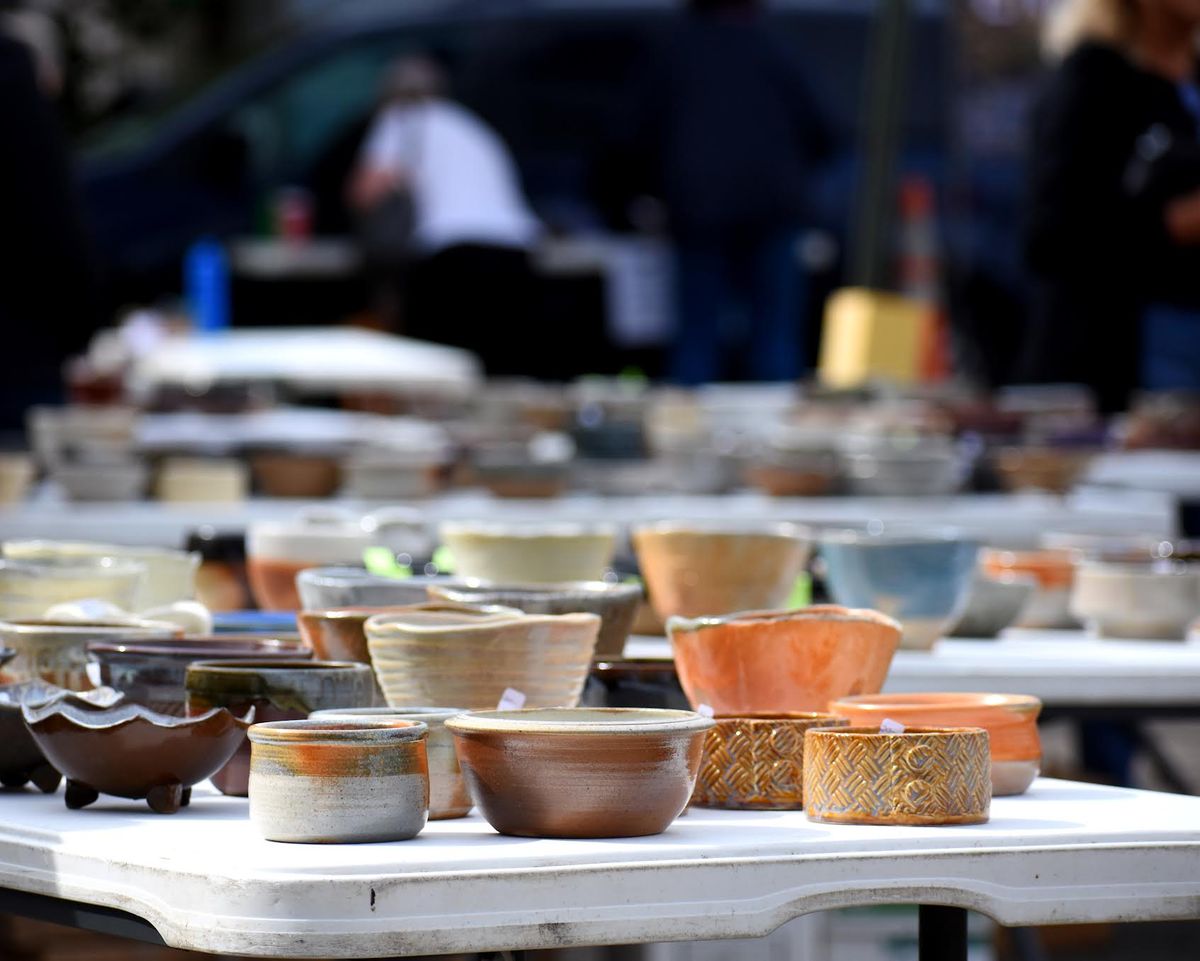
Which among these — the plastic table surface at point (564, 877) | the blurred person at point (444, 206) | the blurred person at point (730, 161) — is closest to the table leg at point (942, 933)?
the plastic table surface at point (564, 877)

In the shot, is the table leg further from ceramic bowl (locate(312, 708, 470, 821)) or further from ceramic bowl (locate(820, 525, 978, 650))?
ceramic bowl (locate(820, 525, 978, 650))

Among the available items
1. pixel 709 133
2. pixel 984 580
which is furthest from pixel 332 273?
pixel 984 580

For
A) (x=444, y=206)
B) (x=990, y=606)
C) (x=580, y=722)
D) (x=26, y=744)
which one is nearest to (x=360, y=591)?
(x=26, y=744)

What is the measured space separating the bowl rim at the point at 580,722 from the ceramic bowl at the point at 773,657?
0.23 metres

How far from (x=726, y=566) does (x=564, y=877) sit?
39.8 inches

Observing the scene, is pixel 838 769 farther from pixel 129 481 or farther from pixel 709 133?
pixel 709 133

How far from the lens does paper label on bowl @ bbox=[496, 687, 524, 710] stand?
1827 mm

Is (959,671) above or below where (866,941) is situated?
above

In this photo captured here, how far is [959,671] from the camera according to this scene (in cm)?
235

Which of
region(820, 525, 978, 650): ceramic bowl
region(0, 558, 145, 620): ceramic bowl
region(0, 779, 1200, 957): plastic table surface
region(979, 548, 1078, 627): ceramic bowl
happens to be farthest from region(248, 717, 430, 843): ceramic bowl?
region(979, 548, 1078, 627): ceramic bowl

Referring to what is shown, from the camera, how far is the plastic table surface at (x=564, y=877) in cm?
142

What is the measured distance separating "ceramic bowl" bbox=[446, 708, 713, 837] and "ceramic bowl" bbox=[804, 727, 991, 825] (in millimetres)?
116

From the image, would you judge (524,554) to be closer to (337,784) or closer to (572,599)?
(572,599)

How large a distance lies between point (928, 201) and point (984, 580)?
24.8 ft
